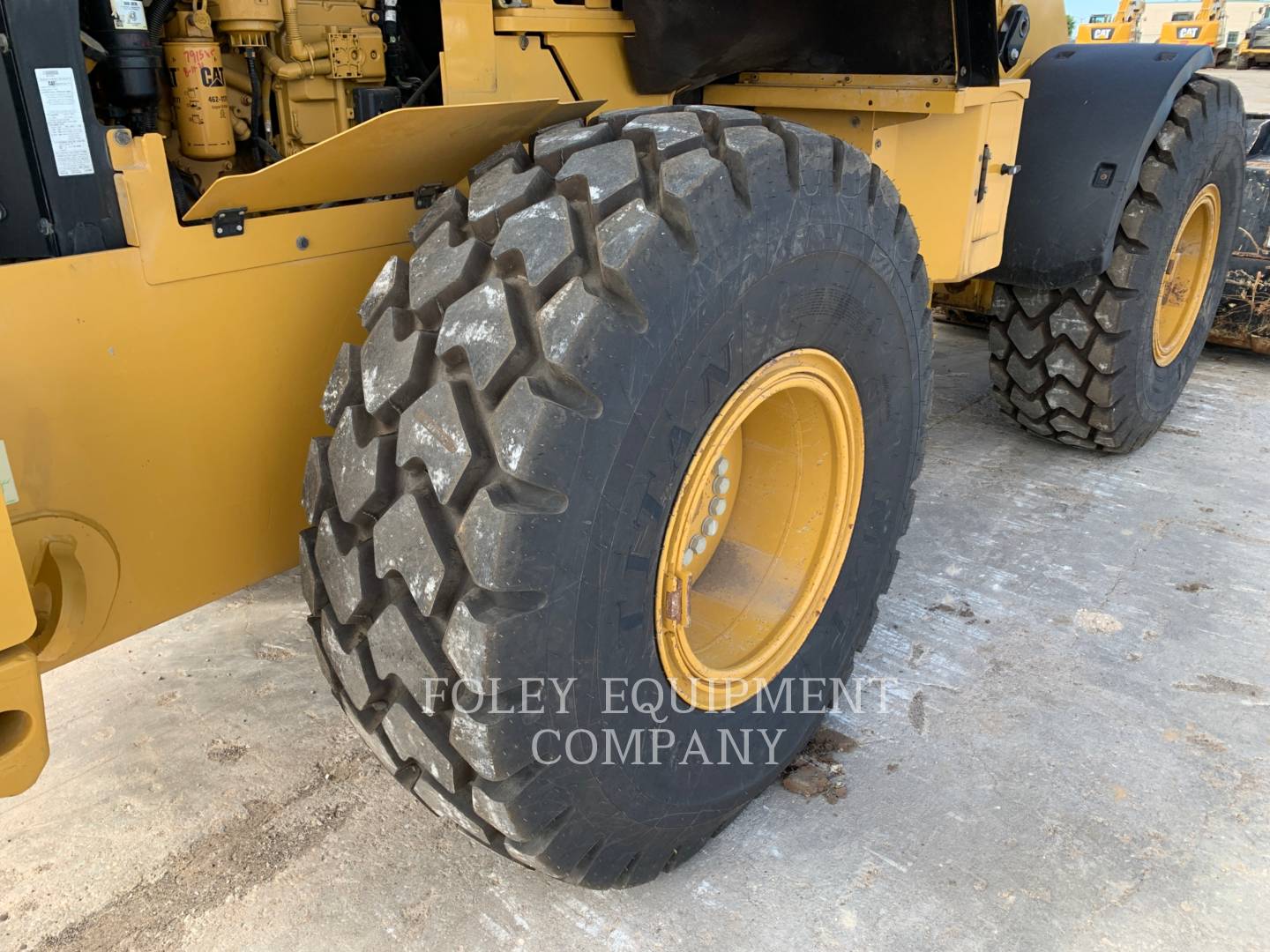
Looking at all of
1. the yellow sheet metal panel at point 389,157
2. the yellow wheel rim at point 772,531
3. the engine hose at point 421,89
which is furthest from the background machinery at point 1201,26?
the yellow sheet metal panel at point 389,157

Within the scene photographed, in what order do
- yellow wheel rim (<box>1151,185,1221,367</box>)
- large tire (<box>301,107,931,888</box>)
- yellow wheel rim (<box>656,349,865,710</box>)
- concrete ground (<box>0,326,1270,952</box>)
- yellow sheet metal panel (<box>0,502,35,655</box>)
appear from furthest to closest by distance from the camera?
yellow wheel rim (<box>1151,185,1221,367</box>) → yellow wheel rim (<box>656,349,865,710</box>) → concrete ground (<box>0,326,1270,952</box>) → large tire (<box>301,107,931,888</box>) → yellow sheet metal panel (<box>0,502,35,655</box>)

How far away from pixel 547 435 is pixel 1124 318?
9.70ft

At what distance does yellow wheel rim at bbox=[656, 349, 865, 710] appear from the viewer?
6.92ft

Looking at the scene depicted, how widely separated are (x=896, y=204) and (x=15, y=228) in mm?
Answer: 1588

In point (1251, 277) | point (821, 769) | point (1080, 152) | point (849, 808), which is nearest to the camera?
point (849, 808)

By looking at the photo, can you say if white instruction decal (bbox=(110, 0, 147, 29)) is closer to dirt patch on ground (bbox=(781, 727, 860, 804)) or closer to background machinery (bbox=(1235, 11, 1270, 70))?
dirt patch on ground (bbox=(781, 727, 860, 804))

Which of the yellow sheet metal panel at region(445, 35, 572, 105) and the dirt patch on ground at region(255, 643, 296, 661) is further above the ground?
the yellow sheet metal panel at region(445, 35, 572, 105)

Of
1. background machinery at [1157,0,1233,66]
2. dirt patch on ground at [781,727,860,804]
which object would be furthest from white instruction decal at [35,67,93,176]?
background machinery at [1157,0,1233,66]

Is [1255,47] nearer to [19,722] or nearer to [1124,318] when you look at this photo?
[1124,318]

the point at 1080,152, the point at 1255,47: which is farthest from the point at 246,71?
the point at 1255,47

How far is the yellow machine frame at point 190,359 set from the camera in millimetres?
1416

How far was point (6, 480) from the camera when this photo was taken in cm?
137

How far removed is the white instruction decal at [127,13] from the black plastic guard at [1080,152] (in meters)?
2.75

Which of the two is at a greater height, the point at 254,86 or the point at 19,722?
the point at 254,86
